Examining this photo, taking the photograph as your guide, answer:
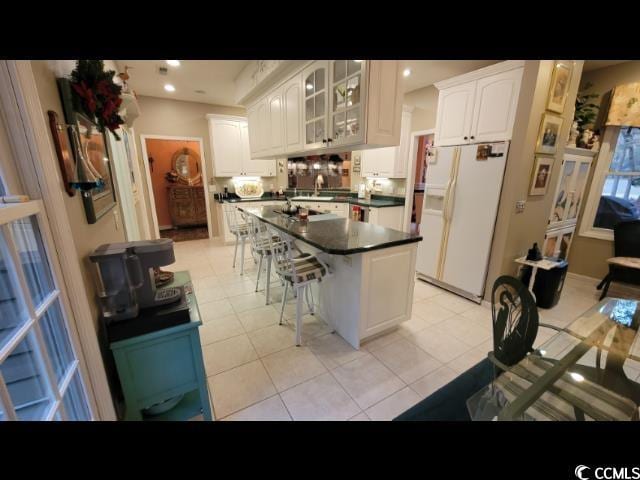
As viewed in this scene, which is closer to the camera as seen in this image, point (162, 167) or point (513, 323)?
point (513, 323)

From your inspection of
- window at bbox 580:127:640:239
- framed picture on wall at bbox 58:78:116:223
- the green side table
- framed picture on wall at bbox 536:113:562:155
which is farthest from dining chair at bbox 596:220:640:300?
framed picture on wall at bbox 58:78:116:223

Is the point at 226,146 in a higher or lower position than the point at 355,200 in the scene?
higher

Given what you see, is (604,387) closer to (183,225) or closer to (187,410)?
(187,410)

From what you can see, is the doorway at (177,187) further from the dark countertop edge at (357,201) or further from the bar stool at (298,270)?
the bar stool at (298,270)

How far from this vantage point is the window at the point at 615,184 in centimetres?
316

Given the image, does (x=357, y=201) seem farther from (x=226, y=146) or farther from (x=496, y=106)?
(x=226, y=146)

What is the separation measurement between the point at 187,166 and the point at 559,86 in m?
7.17

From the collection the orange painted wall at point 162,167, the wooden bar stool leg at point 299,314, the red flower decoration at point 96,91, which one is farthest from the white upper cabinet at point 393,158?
the orange painted wall at point 162,167

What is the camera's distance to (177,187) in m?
6.29

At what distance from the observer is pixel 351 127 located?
221 cm

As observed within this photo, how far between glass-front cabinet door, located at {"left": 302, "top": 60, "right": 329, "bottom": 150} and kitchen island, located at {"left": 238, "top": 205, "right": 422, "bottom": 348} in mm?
1004

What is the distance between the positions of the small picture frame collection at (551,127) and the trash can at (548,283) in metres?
0.83

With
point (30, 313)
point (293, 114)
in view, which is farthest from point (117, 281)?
point (293, 114)
